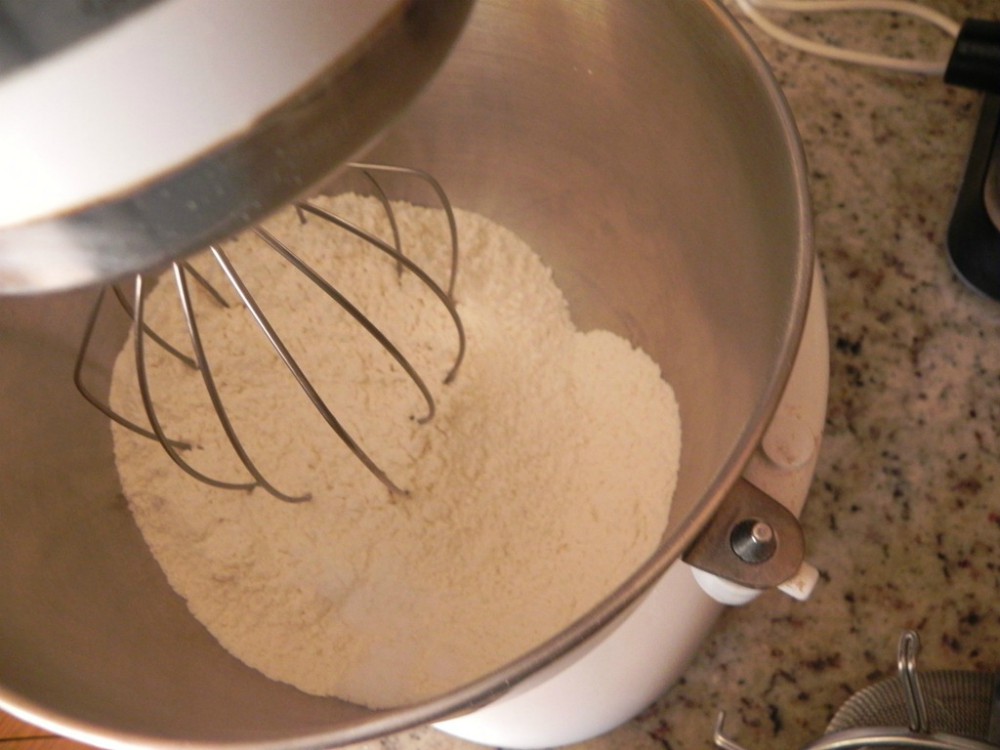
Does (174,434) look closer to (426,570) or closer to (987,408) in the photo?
(426,570)

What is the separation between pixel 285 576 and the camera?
653 mm

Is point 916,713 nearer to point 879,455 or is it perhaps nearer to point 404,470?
point 879,455

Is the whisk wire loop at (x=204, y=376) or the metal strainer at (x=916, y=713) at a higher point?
the whisk wire loop at (x=204, y=376)

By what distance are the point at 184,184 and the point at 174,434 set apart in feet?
1.66

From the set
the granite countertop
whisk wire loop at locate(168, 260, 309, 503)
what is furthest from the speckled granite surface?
whisk wire loop at locate(168, 260, 309, 503)

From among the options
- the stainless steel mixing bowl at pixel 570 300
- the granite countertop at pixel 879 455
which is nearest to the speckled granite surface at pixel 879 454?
the granite countertop at pixel 879 455

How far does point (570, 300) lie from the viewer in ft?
2.48

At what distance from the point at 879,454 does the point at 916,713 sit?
22 centimetres

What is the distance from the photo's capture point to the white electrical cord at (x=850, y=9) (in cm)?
72

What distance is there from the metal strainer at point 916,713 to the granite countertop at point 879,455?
0.03 meters

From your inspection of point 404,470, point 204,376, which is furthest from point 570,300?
point 204,376

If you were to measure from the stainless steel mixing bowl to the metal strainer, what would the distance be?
0.49ft

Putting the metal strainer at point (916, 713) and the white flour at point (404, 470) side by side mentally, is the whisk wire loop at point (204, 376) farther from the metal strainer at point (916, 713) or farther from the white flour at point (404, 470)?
the metal strainer at point (916, 713)

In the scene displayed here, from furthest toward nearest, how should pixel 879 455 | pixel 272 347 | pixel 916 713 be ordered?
pixel 272 347
pixel 879 455
pixel 916 713
